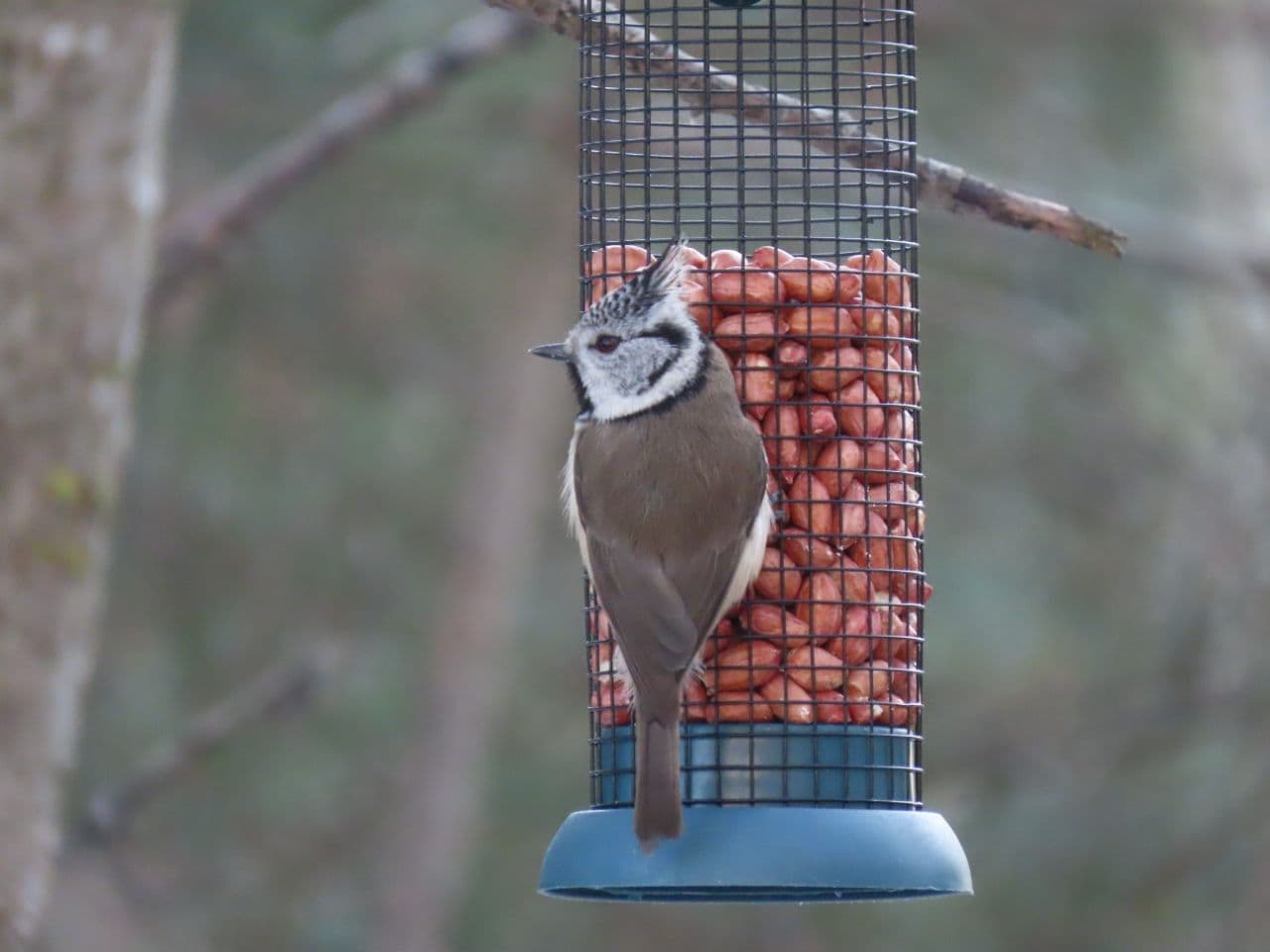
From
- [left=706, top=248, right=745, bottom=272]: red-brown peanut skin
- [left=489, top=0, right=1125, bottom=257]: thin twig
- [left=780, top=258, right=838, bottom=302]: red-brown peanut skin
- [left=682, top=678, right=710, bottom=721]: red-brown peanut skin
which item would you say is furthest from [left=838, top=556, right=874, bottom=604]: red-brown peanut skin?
[left=489, top=0, right=1125, bottom=257]: thin twig

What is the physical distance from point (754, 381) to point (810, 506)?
333 millimetres

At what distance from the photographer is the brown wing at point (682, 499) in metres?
5.07

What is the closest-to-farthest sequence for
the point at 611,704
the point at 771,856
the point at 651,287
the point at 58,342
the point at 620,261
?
1. the point at 771,856
2. the point at 651,287
3. the point at 611,704
4. the point at 620,261
5. the point at 58,342

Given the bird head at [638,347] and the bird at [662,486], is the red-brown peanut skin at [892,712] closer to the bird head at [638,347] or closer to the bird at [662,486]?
the bird at [662,486]

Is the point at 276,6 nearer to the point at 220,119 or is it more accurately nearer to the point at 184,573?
the point at 220,119

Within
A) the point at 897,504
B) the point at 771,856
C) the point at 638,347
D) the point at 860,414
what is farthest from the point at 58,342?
the point at 771,856

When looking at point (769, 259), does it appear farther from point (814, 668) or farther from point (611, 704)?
point (611, 704)

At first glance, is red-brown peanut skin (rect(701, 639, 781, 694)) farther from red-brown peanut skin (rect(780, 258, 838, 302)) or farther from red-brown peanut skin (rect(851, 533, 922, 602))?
red-brown peanut skin (rect(780, 258, 838, 302))

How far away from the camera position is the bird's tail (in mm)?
4758

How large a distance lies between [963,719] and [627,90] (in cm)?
905

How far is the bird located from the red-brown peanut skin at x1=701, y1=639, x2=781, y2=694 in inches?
3.3

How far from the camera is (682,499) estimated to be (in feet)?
17.0

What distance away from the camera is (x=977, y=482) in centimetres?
1525

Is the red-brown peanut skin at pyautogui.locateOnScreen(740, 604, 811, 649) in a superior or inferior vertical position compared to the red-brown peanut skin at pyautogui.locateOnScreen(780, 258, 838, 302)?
inferior
